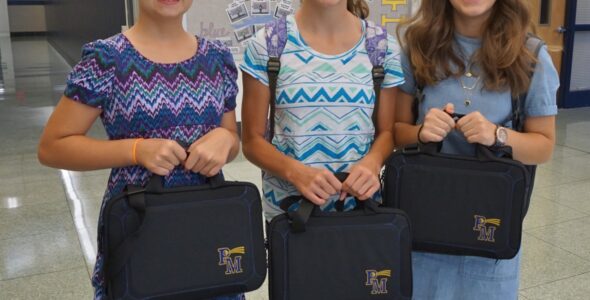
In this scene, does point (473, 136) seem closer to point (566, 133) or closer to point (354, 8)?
point (354, 8)

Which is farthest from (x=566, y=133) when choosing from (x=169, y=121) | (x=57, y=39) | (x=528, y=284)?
(x=57, y=39)

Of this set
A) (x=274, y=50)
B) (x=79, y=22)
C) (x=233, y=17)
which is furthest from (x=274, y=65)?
(x=79, y=22)

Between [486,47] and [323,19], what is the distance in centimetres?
40

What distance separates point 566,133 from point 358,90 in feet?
17.4

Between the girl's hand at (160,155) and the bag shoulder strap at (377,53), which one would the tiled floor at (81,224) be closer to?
the bag shoulder strap at (377,53)

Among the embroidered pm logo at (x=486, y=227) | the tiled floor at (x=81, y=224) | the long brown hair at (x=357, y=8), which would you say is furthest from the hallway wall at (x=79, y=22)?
the embroidered pm logo at (x=486, y=227)

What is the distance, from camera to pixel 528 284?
2.91 meters

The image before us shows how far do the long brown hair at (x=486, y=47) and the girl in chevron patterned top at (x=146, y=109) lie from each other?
521 mm

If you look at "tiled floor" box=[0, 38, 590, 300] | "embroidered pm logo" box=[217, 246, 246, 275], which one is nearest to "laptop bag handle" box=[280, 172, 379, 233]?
"embroidered pm logo" box=[217, 246, 246, 275]

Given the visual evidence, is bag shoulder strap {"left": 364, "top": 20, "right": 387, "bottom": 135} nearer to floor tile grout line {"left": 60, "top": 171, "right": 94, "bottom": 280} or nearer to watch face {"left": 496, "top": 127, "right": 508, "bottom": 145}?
watch face {"left": 496, "top": 127, "right": 508, "bottom": 145}

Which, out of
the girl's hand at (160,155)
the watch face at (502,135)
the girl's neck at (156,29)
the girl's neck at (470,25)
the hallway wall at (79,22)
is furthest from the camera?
the hallway wall at (79,22)

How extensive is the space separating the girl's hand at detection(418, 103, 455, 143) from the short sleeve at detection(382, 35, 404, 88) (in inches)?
5.2

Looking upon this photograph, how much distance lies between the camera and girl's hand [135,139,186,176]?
3.88ft

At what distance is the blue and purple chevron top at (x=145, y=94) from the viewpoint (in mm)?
1222
